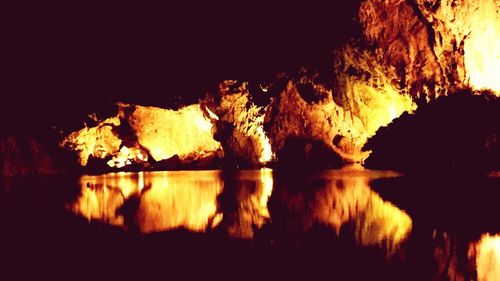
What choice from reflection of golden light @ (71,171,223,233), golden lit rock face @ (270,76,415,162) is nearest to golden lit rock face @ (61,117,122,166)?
golden lit rock face @ (270,76,415,162)

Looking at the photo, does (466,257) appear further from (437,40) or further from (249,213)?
(437,40)

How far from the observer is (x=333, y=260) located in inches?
156

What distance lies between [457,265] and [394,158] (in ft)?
48.6

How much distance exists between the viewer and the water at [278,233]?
3.85m

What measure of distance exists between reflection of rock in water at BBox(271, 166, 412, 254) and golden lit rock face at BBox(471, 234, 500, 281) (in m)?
0.73

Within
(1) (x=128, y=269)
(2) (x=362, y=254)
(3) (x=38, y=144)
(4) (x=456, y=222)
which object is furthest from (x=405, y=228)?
(3) (x=38, y=144)

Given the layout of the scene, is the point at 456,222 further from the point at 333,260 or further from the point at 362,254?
the point at 333,260

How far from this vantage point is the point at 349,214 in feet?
21.5

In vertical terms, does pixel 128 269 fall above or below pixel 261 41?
below

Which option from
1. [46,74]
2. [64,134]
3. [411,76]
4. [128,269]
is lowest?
[128,269]

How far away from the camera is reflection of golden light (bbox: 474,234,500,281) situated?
3.52 m

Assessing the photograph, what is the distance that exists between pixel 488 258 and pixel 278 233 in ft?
7.13

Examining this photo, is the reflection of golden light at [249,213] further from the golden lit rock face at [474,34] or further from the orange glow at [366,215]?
the golden lit rock face at [474,34]

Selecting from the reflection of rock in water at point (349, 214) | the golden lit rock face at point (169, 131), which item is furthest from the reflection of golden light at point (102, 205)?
the golden lit rock face at point (169, 131)
